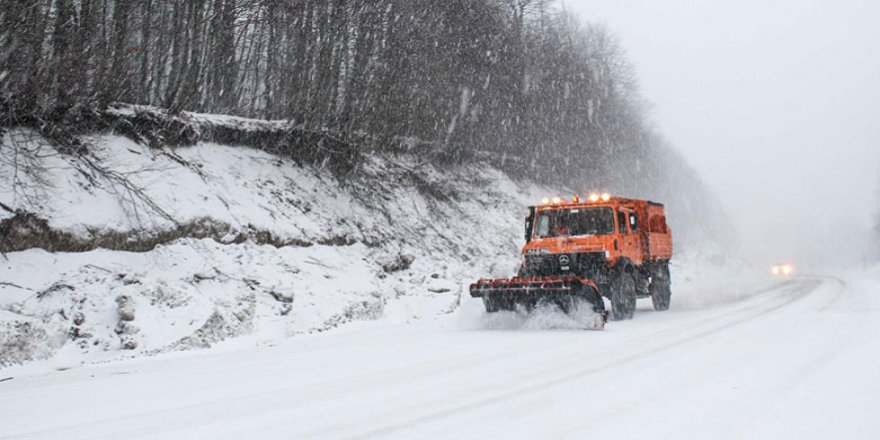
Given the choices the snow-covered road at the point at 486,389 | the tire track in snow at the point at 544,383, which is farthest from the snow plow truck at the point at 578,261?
the tire track in snow at the point at 544,383

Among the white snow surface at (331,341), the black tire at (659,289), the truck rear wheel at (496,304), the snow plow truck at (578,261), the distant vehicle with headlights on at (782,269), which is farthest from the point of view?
the distant vehicle with headlights on at (782,269)

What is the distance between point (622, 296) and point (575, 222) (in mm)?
1751

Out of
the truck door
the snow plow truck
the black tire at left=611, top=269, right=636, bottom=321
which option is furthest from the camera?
the truck door

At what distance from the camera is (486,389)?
20.0ft

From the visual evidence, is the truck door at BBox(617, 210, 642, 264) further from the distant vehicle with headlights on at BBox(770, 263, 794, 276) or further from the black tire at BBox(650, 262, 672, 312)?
the distant vehicle with headlights on at BBox(770, 263, 794, 276)

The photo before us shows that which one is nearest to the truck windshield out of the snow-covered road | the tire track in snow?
the tire track in snow

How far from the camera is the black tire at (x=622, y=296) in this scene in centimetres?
1249

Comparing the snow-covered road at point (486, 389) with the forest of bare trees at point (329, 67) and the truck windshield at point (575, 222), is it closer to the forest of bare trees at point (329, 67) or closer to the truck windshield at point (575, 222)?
the truck windshield at point (575, 222)

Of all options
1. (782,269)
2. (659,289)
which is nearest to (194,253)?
(659,289)

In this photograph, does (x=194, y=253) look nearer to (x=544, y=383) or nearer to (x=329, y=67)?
(x=329, y=67)

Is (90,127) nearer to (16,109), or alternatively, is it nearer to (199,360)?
(16,109)

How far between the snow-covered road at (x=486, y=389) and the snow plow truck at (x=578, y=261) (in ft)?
3.00

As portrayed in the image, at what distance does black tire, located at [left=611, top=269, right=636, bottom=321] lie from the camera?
12492 mm

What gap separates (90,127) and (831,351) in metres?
12.2
